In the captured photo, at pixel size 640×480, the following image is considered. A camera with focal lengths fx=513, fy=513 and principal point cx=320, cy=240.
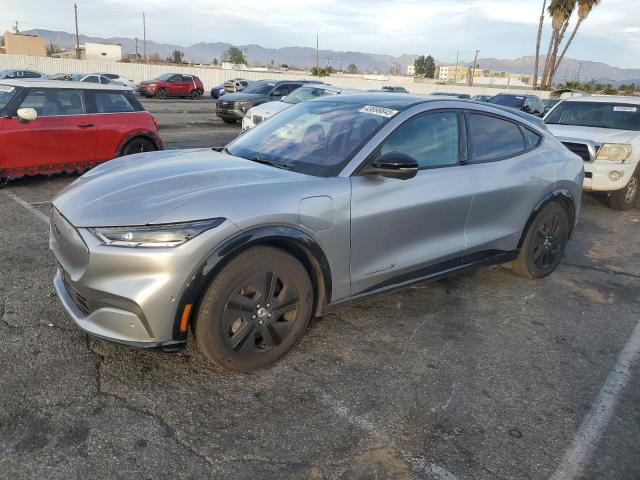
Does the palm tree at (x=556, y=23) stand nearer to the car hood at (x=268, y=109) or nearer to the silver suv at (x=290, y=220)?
the car hood at (x=268, y=109)

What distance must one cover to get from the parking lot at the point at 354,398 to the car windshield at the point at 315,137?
3.99 feet

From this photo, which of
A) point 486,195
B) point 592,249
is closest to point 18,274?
point 486,195

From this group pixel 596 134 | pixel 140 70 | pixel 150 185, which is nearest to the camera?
pixel 150 185

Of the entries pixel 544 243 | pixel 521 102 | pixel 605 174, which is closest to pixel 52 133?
pixel 544 243

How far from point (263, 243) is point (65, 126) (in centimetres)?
585

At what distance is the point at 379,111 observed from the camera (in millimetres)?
3697

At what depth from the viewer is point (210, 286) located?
9.02ft

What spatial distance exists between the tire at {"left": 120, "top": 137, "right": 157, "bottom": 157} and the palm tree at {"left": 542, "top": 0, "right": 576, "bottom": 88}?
4185 cm

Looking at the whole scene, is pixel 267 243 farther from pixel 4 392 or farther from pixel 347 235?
pixel 4 392

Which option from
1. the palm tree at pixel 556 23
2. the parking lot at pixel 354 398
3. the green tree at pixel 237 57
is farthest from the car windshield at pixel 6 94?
the green tree at pixel 237 57

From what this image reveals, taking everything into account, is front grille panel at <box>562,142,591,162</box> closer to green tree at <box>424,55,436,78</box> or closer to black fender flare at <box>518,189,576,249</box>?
black fender flare at <box>518,189,576,249</box>

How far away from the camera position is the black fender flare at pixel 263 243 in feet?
8.79

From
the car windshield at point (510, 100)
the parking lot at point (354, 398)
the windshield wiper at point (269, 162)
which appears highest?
the car windshield at point (510, 100)

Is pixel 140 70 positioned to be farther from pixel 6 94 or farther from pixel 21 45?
pixel 21 45
